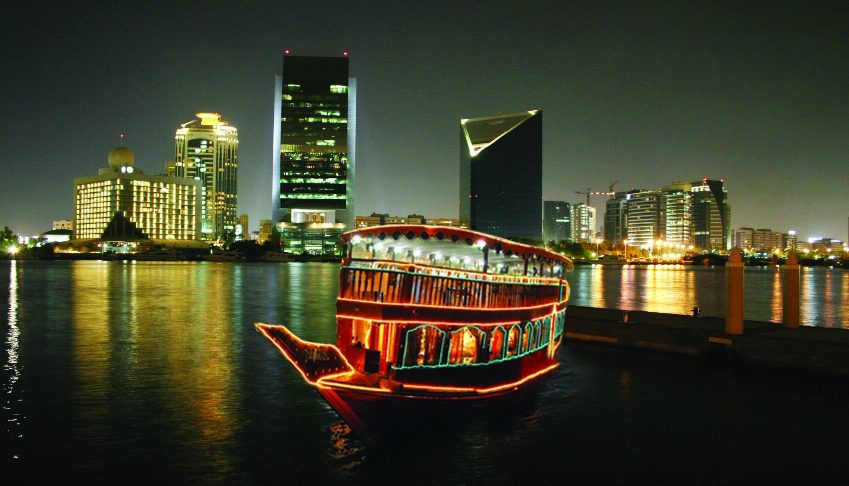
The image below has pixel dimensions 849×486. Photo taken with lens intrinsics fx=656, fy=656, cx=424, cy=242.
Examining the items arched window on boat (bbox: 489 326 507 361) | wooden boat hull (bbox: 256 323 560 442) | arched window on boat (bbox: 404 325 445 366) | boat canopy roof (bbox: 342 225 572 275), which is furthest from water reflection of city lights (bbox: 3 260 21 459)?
arched window on boat (bbox: 489 326 507 361)

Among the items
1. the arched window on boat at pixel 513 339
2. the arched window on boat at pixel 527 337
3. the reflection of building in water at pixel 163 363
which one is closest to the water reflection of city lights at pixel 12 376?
the reflection of building in water at pixel 163 363

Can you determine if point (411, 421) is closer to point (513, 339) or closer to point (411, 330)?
point (411, 330)

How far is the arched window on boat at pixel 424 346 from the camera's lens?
1511 centimetres

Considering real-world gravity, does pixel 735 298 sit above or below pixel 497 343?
above

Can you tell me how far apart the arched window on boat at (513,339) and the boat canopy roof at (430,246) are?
174 cm

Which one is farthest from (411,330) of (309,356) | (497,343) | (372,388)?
(497,343)

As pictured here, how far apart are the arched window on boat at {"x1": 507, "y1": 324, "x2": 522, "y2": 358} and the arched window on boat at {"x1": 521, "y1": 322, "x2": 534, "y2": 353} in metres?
0.42

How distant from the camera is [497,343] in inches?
696

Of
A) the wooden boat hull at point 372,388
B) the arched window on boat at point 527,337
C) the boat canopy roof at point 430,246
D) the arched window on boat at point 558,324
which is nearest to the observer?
the wooden boat hull at point 372,388

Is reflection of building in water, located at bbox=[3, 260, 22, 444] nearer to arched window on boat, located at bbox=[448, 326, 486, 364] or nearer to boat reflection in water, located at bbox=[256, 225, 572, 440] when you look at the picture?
boat reflection in water, located at bbox=[256, 225, 572, 440]

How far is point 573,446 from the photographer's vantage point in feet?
51.6

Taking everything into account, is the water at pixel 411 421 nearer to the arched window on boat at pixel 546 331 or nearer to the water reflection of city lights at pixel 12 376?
the water reflection of city lights at pixel 12 376

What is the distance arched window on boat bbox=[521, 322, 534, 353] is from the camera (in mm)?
19359

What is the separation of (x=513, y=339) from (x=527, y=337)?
1.07m
